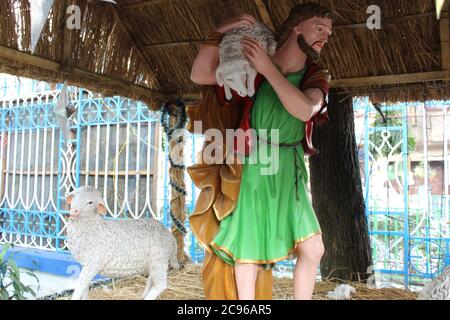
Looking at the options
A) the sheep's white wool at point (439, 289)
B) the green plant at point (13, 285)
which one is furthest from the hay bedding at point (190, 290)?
the sheep's white wool at point (439, 289)

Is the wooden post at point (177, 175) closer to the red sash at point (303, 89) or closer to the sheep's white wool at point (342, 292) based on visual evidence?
the sheep's white wool at point (342, 292)

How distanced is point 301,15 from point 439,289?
2.96 ft

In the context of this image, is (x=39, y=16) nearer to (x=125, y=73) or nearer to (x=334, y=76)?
(x=125, y=73)

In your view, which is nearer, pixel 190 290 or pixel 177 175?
pixel 190 290

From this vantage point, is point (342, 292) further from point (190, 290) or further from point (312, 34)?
point (312, 34)

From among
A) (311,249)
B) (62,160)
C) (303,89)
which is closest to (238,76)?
(303,89)

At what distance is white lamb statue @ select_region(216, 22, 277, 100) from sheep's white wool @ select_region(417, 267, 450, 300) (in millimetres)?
775

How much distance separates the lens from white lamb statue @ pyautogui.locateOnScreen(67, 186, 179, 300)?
1.62 meters

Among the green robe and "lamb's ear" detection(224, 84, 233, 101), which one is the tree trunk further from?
"lamb's ear" detection(224, 84, 233, 101)

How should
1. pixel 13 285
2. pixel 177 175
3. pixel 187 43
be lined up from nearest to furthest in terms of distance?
pixel 13 285 < pixel 187 43 < pixel 177 175

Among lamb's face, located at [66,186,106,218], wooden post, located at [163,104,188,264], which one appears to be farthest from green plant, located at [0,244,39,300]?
wooden post, located at [163,104,188,264]

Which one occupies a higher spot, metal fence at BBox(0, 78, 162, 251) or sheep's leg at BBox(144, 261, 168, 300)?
metal fence at BBox(0, 78, 162, 251)

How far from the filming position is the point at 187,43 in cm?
237

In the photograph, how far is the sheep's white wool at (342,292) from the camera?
2.09 m
